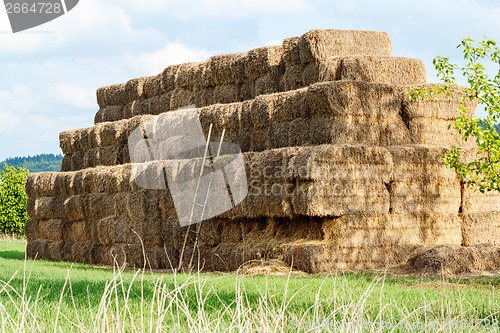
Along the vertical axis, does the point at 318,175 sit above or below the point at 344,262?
above

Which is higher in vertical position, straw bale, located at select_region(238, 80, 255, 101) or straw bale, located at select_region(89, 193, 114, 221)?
straw bale, located at select_region(238, 80, 255, 101)

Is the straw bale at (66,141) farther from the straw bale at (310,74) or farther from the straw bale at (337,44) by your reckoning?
the straw bale at (337,44)

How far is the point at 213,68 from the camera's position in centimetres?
1631

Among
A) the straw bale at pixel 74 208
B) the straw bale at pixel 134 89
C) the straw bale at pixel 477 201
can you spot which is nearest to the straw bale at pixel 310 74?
the straw bale at pixel 477 201

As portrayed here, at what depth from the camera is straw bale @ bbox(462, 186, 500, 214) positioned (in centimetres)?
1316

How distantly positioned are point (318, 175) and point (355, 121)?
1.73 meters

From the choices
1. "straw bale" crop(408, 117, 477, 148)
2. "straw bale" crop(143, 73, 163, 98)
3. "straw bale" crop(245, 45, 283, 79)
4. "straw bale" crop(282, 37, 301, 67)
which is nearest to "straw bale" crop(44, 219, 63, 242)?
"straw bale" crop(143, 73, 163, 98)

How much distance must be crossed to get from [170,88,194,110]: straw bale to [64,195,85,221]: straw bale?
3.58 m

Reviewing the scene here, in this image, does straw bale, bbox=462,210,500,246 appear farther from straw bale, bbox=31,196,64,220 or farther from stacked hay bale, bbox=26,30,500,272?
straw bale, bbox=31,196,64,220

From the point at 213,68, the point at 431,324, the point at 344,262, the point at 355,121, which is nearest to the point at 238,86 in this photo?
the point at 213,68

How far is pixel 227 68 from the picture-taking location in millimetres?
15984

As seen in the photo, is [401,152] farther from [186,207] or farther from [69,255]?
[69,255]

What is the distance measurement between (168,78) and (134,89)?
5.72ft

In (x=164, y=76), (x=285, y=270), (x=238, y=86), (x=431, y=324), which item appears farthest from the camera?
(x=164, y=76)
